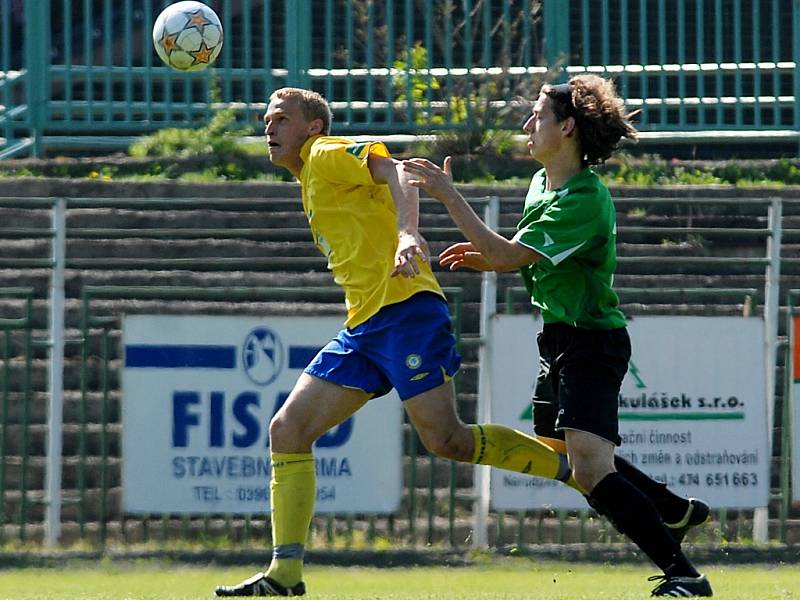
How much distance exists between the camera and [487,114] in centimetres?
1567

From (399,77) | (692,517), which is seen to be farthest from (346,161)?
(399,77)

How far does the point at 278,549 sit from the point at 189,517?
340 centimetres

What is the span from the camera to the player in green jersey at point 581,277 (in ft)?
19.8

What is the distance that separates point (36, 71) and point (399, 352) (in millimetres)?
10587

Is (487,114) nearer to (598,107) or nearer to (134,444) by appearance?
(134,444)

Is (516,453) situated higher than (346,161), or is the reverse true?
(346,161)

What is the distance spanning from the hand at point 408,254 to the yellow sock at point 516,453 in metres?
0.98

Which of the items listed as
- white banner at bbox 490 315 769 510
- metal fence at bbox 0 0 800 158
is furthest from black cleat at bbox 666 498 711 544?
metal fence at bbox 0 0 800 158

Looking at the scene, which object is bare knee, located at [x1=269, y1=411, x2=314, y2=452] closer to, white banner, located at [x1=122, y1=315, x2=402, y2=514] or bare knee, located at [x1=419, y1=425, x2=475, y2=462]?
bare knee, located at [x1=419, y1=425, x2=475, y2=462]

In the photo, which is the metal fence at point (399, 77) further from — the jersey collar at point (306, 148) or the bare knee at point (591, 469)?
the bare knee at point (591, 469)

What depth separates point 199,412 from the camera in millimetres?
9539

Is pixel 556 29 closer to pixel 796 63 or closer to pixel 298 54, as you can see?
pixel 796 63

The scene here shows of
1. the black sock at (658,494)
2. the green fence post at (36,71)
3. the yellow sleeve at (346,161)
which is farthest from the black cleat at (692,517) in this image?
the green fence post at (36,71)

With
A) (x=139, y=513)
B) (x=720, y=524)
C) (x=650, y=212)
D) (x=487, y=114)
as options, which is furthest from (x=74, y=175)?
(x=720, y=524)
